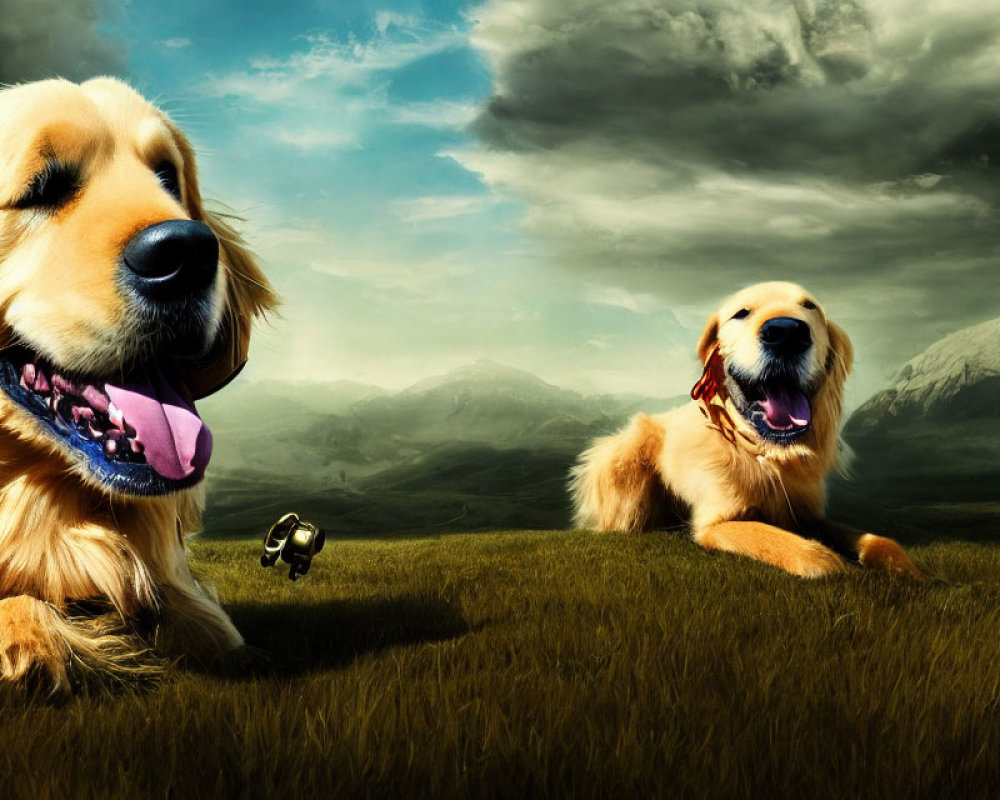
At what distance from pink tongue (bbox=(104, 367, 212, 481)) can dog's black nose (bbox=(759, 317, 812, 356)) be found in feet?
13.6

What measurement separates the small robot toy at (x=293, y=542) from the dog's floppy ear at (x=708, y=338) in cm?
355

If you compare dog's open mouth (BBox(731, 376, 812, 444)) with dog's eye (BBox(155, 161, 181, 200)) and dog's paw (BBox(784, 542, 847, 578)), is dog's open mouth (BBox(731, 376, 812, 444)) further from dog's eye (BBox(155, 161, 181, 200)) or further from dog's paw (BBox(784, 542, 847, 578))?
dog's eye (BBox(155, 161, 181, 200))

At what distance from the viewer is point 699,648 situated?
138 inches

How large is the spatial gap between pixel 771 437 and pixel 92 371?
4.85 metres

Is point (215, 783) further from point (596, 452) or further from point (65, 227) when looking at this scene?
point (596, 452)

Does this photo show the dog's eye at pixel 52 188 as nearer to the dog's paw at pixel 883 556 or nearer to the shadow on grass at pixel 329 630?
the shadow on grass at pixel 329 630

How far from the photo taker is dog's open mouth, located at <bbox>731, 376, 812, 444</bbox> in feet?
20.9

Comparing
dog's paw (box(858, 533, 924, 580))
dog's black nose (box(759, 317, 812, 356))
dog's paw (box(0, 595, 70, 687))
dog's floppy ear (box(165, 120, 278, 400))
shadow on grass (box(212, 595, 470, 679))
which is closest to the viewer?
dog's paw (box(0, 595, 70, 687))

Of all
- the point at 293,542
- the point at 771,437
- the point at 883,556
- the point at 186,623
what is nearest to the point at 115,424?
the point at 186,623

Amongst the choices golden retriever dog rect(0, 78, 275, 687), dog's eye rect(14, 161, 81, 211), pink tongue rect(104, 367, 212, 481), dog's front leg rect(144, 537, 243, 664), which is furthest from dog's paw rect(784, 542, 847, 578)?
dog's eye rect(14, 161, 81, 211)

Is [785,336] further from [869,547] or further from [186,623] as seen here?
[186,623]

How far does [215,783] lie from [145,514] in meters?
1.51

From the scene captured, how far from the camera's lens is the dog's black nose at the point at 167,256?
111 inches

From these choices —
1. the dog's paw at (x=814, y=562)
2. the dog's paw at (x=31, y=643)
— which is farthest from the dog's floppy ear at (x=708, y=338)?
the dog's paw at (x=31, y=643)
